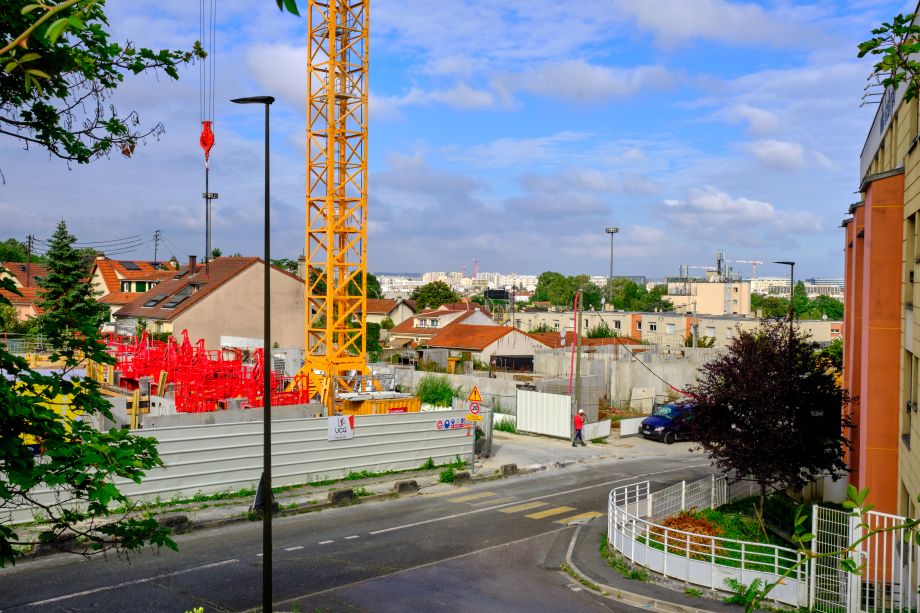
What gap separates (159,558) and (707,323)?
5841 cm

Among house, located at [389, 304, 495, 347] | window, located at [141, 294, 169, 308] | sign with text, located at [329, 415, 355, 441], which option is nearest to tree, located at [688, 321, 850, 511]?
sign with text, located at [329, 415, 355, 441]

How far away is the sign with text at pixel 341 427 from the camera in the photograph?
75.3 ft

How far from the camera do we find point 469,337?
53.4 m

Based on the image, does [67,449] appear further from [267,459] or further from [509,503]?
[509,503]

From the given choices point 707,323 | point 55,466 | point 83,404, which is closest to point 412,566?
point 83,404

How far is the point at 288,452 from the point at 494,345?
29812mm

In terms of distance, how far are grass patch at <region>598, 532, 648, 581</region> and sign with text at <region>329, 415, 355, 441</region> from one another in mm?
9004

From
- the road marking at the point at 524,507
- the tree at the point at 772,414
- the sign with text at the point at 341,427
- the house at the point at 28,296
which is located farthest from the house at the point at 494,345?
the tree at the point at 772,414

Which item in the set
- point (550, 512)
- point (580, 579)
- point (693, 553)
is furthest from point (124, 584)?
point (550, 512)

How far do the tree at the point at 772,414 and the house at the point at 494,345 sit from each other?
104 ft

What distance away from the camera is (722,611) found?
513 inches

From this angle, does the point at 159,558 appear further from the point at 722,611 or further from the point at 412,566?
the point at 722,611

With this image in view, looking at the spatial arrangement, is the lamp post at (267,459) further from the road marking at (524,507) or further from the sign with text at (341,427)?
the sign with text at (341,427)

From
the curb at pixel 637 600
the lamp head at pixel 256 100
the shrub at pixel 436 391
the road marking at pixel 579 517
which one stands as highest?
the lamp head at pixel 256 100
